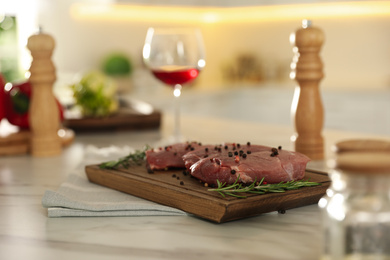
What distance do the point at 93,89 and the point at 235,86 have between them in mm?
3095

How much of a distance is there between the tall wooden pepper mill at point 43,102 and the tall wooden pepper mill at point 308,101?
604mm

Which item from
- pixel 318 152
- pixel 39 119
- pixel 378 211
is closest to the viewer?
pixel 378 211

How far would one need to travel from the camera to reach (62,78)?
3723 mm

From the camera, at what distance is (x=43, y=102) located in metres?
1.36

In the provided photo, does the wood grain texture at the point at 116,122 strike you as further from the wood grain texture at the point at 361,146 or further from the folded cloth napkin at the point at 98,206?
the wood grain texture at the point at 361,146

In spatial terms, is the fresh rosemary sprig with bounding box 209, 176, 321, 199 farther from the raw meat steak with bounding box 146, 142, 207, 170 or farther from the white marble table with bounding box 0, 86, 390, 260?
the raw meat steak with bounding box 146, 142, 207, 170

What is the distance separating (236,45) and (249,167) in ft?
14.6

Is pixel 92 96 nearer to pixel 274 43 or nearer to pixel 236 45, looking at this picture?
pixel 274 43

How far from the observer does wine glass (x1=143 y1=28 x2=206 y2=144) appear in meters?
1.44

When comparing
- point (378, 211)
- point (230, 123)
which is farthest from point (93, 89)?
point (378, 211)

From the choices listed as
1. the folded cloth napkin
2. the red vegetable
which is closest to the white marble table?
the folded cloth napkin

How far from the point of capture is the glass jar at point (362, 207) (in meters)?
0.45

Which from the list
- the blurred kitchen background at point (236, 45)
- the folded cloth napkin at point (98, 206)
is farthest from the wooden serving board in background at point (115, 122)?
the blurred kitchen background at point (236, 45)

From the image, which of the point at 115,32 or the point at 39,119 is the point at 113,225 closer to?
the point at 39,119
